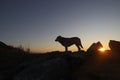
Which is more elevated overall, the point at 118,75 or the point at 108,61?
A: the point at 108,61

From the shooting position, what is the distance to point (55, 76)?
12.2 meters

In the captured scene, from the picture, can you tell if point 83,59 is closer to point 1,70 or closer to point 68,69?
point 68,69

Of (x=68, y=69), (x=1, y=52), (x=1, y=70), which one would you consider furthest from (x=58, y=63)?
(x=1, y=52)

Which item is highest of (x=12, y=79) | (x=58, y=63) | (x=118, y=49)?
(x=118, y=49)

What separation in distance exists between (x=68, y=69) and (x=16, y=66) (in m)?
3.69

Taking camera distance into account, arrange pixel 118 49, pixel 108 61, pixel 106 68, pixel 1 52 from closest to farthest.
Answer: pixel 106 68 < pixel 108 61 < pixel 118 49 < pixel 1 52

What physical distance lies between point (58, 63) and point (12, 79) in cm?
284

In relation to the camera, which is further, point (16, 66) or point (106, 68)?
point (16, 66)

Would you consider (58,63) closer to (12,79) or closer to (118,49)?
(12,79)

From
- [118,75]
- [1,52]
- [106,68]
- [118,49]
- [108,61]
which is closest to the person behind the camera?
[118,75]

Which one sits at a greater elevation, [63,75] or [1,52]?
[1,52]

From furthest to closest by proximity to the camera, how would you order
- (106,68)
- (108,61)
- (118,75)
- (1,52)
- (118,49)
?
(1,52) < (118,49) < (108,61) < (106,68) < (118,75)

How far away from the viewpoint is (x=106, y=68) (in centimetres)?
1239

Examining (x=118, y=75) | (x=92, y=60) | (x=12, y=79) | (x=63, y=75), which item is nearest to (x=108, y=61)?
(x=92, y=60)
